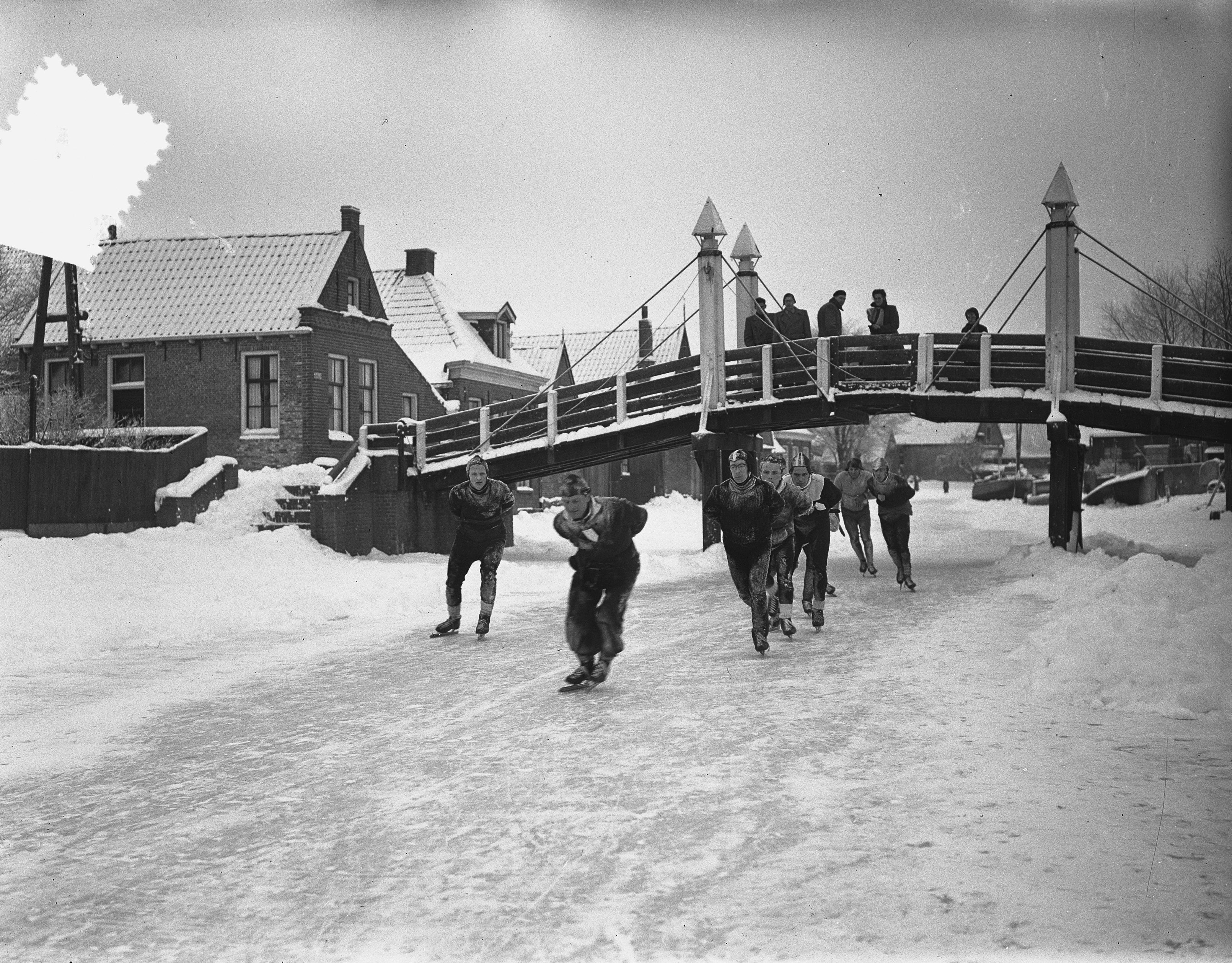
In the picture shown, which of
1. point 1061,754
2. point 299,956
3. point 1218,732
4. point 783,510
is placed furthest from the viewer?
point 783,510

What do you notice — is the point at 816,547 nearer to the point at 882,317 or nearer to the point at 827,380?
the point at 827,380

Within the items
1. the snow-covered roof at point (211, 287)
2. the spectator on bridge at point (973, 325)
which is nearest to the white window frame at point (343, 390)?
the snow-covered roof at point (211, 287)

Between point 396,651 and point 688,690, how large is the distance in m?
3.71

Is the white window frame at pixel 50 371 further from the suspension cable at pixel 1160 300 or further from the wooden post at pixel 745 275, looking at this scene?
the suspension cable at pixel 1160 300

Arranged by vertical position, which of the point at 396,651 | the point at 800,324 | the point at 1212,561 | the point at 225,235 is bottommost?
the point at 396,651

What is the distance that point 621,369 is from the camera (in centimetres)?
4375

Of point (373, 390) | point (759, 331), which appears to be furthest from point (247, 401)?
point (759, 331)

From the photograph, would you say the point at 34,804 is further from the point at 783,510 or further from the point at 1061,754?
the point at 783,510

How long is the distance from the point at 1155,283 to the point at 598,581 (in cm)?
738

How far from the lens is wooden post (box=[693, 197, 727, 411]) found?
72.3 ft

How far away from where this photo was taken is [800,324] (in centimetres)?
2200

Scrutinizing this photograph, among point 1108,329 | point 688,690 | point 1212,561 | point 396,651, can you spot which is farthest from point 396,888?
point 1108,329

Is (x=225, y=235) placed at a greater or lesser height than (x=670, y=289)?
greater

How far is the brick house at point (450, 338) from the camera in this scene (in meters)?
38.9
